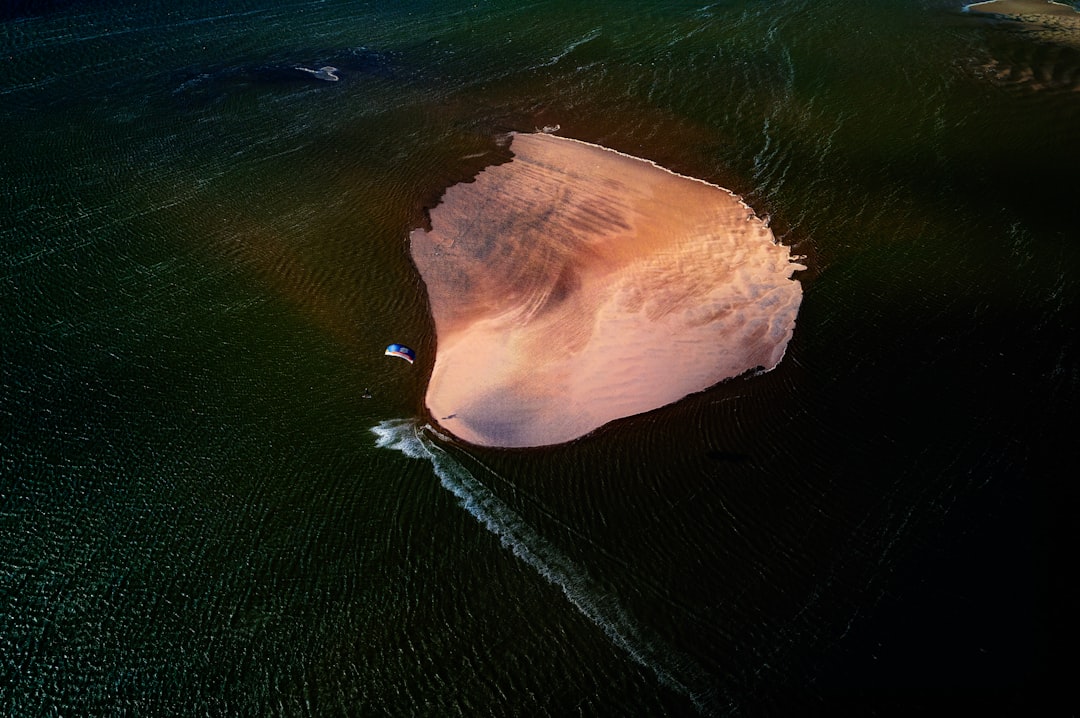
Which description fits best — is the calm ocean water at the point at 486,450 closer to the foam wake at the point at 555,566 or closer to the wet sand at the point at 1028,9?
the foam wake at the point at 555,566

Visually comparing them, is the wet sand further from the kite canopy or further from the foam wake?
the foam wake

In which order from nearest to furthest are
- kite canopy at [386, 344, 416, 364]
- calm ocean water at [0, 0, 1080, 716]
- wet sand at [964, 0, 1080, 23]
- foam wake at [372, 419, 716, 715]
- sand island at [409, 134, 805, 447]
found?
foam wake at [372, 419, 716, 715]
calm ocean water at [0, 0, 1080, 716]
sand island at [409, 134, 805, 447]
kite canopy at [386, 344, 416, 364]
wet sand at [964, 0, 1080, 23]

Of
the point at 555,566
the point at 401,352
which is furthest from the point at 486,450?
the point at 401,352

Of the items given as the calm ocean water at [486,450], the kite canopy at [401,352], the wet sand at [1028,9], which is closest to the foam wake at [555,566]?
the calm ocean water at [486,450]

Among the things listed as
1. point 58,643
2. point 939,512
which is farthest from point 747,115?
point 58,643

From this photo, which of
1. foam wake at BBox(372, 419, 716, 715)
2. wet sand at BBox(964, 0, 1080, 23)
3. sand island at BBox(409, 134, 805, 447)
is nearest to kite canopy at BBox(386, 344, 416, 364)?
sand island at BBox(409, 134, 805, 447)

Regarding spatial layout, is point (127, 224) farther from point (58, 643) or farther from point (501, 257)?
point (58, 643)

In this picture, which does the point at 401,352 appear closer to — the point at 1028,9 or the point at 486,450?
the point at 486,450
